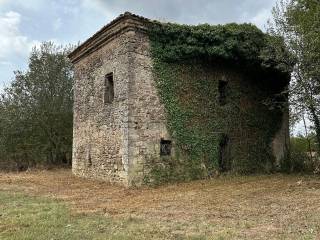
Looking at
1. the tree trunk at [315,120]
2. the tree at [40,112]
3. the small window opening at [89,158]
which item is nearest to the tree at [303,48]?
the tree trunk at [315,120]

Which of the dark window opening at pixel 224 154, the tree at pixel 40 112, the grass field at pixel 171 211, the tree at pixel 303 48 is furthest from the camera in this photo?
the tree at pixel 40 112

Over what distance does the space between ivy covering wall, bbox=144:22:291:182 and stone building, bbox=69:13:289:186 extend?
0.25m

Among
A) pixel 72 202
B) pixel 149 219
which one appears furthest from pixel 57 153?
pixel 149 219

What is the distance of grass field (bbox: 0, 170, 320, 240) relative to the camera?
26.0 ft

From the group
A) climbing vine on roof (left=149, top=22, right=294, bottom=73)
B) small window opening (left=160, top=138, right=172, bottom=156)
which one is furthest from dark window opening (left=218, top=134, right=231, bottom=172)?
climbing vine on roof (left=149, top=22, right=294, bottom=73)

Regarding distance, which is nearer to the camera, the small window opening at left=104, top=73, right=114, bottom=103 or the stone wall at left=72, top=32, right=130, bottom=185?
the stone wall at left=72, top=32, right=130, bottom=185

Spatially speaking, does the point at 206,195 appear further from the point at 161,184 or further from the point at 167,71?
the point at 167,71

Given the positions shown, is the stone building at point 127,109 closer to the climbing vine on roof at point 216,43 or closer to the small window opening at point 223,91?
the small window opening at point 223,91

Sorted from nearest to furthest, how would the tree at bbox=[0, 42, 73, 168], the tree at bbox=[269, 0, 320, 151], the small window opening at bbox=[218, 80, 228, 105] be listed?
the tree at bbox=[269, 0, 320, 151] < the small window opening at bbox=[218, 80, 228, 105] < the tree at bbox=[0, 42, 73, 168]

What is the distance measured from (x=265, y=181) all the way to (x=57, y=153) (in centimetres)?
1766

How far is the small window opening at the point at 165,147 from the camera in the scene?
15.5 metres

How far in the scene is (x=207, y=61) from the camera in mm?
16969

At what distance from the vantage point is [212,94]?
17.1 m

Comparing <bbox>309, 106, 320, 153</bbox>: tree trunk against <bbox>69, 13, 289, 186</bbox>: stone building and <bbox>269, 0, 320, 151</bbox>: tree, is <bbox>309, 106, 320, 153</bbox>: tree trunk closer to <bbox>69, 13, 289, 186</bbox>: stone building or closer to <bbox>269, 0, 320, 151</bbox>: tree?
<bbox>269, 0, 320, 151</bbox>: tree
